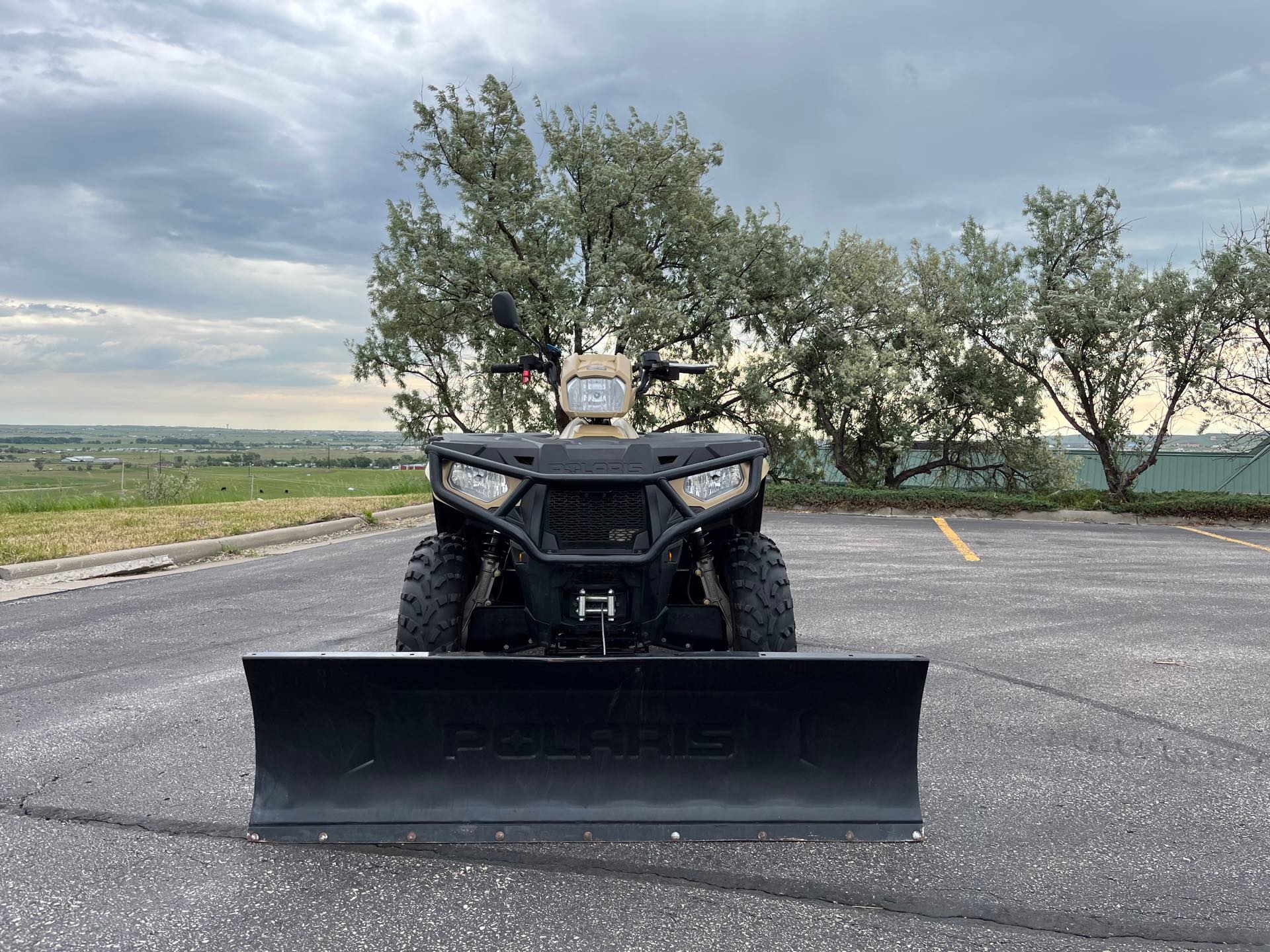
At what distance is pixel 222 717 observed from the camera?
4512 millimetres

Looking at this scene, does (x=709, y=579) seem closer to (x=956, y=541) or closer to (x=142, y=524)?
(x=956, y=541)

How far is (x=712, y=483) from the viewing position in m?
3.64

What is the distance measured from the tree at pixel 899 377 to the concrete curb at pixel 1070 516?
208 cm

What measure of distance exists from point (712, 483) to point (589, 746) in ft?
3.59

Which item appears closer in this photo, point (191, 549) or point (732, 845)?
point (732, 845)

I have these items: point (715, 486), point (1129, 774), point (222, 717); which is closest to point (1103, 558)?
point (1129, 774)

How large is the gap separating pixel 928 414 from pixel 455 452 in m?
18.1

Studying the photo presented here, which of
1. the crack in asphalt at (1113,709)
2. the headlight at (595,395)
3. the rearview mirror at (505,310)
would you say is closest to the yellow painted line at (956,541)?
the crack in asphalt at (1113,709)

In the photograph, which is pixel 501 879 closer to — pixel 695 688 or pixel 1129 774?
pixel 695 688

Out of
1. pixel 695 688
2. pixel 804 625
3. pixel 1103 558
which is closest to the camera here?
pixel 695 688

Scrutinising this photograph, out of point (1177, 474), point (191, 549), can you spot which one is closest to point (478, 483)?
point (191, 549)

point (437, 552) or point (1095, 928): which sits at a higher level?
point (437, 552)

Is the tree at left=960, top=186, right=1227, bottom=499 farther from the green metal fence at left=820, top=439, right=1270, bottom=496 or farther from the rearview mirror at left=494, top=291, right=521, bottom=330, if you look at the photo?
the rearview mirror at left=494, top=291, right=521, bottom=330

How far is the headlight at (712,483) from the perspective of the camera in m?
3.59
